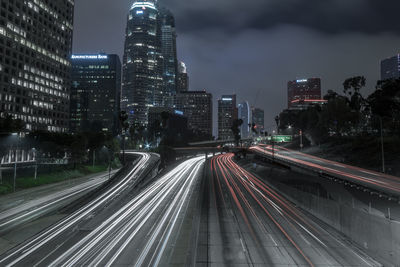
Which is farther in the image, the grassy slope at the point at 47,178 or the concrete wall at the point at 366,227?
the grassy slope at the point at 47,178

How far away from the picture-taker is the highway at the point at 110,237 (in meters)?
19.5

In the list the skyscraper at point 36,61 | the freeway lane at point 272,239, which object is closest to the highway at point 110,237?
the freeway lane at point 272,239

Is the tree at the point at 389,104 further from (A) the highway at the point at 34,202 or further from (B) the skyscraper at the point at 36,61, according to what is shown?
(B) the skyscraper at the point at 36,61

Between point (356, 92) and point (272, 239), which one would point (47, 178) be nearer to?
Answer: point (272, 239)

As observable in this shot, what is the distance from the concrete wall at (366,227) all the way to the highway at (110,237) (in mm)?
15587

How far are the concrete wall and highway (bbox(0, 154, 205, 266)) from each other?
15.6 meters

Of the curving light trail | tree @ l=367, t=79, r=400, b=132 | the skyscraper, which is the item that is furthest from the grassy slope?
tree @ l=367, t=79, r=400, b=132

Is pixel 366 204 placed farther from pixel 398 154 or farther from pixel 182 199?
pixel 398 154

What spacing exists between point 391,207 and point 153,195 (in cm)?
3418

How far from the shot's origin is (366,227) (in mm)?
20266

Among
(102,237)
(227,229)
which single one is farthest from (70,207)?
(227,229)

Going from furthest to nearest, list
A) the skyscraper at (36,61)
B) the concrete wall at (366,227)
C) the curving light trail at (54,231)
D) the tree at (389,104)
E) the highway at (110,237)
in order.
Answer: the skyscraper at (36,61), the tree at (389,104), the curving light trail at (54,231), the highway at (110,237), the concrete wall at (366,227)

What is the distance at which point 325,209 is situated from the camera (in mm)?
27266

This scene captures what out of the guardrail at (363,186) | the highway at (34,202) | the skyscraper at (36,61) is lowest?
the highway at (34,202)
